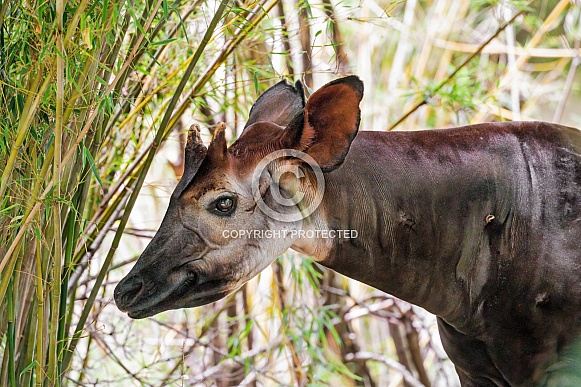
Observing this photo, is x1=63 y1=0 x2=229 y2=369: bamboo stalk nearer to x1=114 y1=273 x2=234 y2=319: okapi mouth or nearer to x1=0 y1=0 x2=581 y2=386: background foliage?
x1=0 y1=0 x2=581 y2=386: background foliage

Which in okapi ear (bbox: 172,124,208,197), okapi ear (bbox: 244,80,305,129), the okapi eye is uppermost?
okapi ear (bbox: 244,80,305,129)

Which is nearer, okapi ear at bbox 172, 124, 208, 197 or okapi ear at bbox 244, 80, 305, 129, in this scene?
okapi ear at bbox 172, 124, 208, 197

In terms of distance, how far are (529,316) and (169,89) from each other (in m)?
1.09

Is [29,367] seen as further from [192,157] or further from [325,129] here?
[325,129]

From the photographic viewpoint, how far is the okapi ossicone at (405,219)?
4.33ft

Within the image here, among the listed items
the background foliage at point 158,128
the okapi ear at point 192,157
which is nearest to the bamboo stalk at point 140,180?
the background foliage at point 158,128

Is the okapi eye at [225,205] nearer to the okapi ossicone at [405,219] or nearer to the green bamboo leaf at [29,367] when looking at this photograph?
the okapi ossicone at [405,219]

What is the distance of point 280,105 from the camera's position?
1.50m

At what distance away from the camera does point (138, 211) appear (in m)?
3.74

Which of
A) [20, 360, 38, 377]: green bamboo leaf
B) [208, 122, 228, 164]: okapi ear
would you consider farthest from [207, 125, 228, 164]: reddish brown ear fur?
[20, 360, 38, 377]: green bamboo leaf

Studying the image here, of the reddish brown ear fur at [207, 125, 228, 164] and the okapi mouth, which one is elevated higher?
the reddish brown ear fur at [207, 125, 228, 164]

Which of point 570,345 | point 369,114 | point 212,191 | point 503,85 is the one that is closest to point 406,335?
point 369,114

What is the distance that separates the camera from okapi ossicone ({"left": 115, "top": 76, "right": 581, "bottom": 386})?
1.32 meters

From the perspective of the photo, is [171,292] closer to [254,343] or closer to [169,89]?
[169,89]
